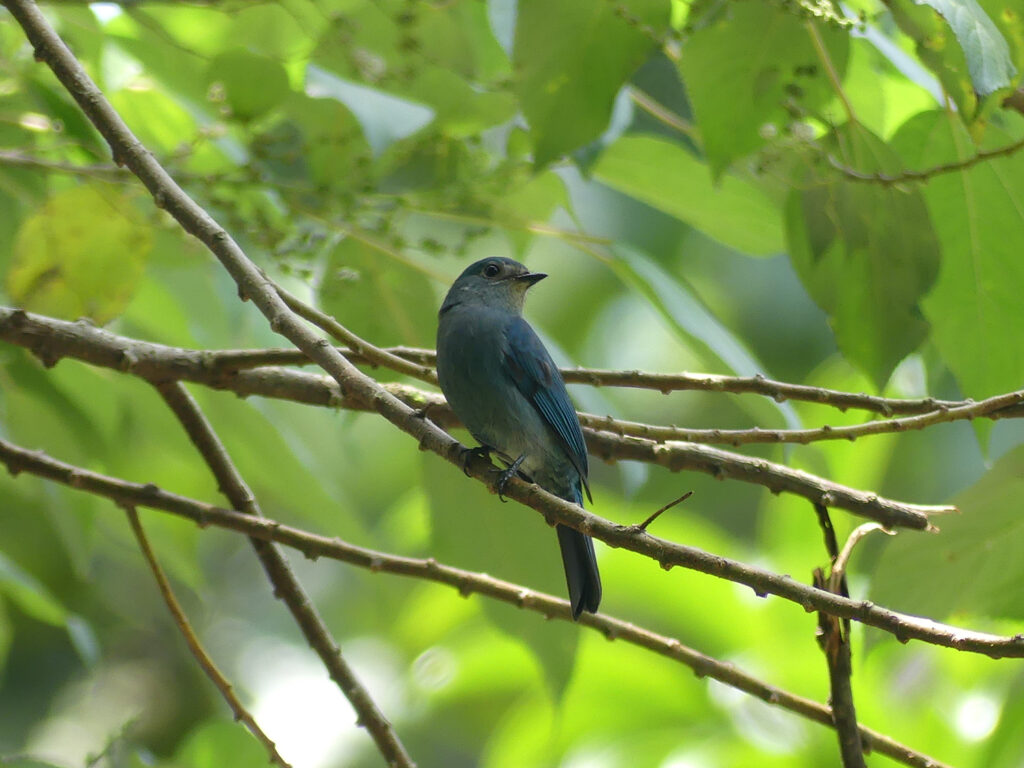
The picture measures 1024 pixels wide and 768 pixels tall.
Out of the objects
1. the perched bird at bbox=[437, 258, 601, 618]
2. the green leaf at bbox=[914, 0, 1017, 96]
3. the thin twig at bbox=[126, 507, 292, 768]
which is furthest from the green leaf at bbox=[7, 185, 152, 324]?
the green leaf at bbox=[914, 0, 1017, 96]

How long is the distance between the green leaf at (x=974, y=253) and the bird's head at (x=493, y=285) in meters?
1.40

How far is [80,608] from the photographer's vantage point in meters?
4.43

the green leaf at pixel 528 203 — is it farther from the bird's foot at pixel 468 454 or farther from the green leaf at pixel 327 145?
the bird's foot at pixel 468 454

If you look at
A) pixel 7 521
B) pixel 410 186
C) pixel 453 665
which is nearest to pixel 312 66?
pixel 410 186

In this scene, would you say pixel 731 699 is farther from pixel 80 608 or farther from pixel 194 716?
pixel 194 716

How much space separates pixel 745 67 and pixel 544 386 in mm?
1059

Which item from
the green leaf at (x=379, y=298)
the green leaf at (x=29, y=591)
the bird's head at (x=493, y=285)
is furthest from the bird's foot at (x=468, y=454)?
the green leaf at (x=29, y=591)

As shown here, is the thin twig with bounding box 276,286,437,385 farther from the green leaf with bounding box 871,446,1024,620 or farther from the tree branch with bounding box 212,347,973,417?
the green leaf with bounding box 871,446,1024,620

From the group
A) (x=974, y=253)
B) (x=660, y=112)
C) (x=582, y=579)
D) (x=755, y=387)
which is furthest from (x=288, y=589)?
(x=974, y=253)

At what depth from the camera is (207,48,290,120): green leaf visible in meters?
2.94

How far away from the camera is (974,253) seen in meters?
2.87

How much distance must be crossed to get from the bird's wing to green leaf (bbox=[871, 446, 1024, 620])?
84 cm

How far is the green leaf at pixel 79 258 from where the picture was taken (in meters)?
3.09

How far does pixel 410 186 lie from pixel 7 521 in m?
2.20
